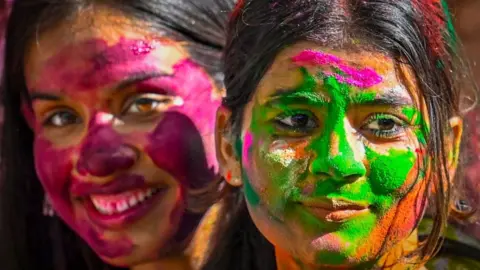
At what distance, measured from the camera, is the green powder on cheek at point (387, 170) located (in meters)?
1.10

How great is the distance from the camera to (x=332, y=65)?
3.67 ft

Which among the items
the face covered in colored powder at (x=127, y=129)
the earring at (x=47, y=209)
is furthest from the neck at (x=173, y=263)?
the earring at (x=47, y=209)

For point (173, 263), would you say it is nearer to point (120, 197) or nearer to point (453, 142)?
point (120, 197)

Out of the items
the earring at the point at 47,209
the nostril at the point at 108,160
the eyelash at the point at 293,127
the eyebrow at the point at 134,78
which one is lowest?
the earring at the point at 47,209

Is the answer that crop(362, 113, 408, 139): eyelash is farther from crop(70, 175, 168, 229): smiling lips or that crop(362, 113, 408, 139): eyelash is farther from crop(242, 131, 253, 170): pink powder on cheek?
crop(70, 175, 168, 229): smiling lips

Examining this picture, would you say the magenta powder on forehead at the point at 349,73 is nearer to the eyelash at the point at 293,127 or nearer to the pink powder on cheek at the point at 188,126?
the eyelash at the point at 293,127

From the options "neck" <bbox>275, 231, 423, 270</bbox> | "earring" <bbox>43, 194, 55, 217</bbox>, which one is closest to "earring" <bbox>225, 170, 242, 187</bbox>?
"neck" <bbox>275, 231, 423, 270</bbox>

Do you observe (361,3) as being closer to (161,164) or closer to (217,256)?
(161,164)

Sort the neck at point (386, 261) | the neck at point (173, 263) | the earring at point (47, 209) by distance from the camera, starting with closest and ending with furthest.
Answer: the neck at point (386, 261)
the neck at point (173, 263)
the earring at point (47, 209)

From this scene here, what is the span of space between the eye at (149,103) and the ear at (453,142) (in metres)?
0.58

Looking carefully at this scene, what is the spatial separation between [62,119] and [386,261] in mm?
771

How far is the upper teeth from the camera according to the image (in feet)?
4.91

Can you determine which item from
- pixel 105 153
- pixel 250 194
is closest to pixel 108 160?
pixel 105 153

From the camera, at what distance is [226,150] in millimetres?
A: 1330
